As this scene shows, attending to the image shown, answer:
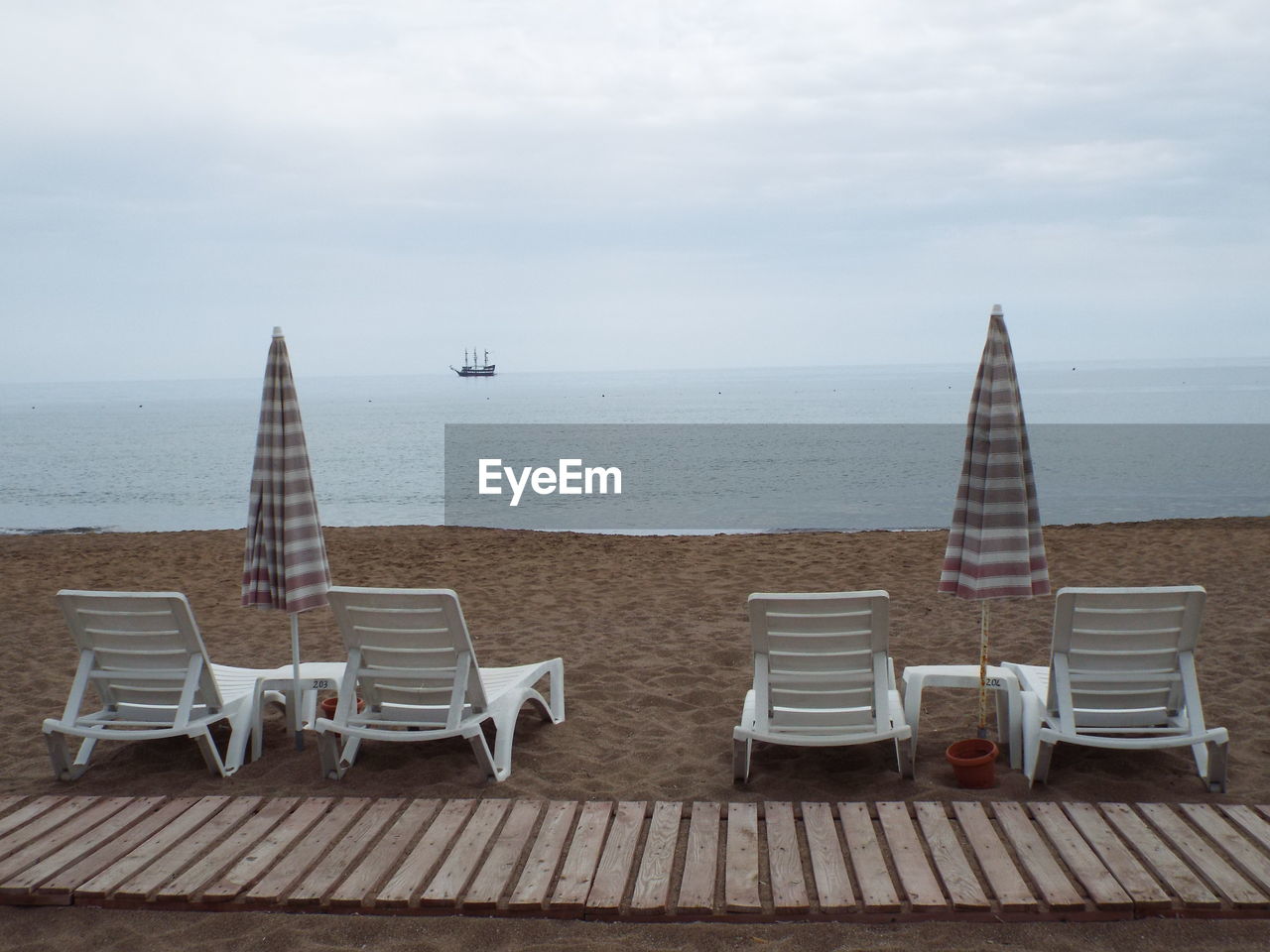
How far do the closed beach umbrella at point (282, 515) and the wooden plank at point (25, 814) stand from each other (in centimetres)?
110

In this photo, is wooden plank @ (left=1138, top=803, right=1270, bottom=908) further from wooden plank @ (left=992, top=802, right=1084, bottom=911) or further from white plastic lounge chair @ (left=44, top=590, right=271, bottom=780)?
white plastic lounge chair @ (left=44, top=590, right=271, bottom=780)

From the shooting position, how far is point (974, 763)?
4242 millimetres

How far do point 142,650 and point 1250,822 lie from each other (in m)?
4.59

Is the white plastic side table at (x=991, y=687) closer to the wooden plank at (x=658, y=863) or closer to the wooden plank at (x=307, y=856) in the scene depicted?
the wooden plank at (x=658, y=863)

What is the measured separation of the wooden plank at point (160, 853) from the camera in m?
3.45

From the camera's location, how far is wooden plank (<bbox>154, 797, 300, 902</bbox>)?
342 centimetres

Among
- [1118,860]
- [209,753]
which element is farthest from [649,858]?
[209,753]

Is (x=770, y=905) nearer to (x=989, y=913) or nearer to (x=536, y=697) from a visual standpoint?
(x=989, y=913)

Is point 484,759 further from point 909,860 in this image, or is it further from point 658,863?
point 909,860

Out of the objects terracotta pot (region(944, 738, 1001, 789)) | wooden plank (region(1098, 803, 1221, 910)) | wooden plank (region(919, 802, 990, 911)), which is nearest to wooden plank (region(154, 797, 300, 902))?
wooden plank (region(919, 802, 990, 911))

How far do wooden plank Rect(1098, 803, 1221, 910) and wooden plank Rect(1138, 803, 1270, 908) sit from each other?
1.4 inches

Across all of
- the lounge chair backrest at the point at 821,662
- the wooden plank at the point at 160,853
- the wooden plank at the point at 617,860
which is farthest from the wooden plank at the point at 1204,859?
the wooden plank at the point at 160,853

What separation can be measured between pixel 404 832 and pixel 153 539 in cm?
1235

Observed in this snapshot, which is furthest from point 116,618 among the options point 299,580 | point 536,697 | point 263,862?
point 536,697
